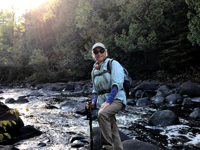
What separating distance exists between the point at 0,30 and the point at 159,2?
161 ft

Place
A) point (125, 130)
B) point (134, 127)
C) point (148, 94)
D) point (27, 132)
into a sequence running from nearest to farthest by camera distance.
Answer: point (27, 132) → point (125, 130) → point (134, 127) → point (148, 94)

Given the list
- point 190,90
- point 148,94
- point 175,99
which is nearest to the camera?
point 175,99

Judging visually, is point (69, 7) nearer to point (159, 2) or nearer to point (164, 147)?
point (159, 2)

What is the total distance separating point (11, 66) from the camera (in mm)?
32375

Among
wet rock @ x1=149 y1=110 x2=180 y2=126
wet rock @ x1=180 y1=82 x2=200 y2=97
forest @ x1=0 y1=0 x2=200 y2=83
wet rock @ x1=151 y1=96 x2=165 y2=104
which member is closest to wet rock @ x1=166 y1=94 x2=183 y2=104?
wet rock @ x1=151 y1=96 x2=165 y2=104

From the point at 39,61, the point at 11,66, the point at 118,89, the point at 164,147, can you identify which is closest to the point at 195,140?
the point at 164,147

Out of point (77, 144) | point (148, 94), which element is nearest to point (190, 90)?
point (148, 94)

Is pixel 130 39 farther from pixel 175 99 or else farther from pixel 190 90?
pixel 175 99

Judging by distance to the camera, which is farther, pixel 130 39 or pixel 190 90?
pixel 130 39

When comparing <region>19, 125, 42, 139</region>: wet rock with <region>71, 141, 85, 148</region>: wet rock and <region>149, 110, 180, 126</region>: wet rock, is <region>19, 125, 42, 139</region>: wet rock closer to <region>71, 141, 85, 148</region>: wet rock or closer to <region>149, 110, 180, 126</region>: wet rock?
<region>71, 141, 85, 148</region>: wet rock

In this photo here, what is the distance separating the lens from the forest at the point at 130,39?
53.7 feet

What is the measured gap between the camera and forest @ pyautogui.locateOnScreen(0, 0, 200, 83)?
53.7 ft

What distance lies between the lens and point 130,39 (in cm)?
1847

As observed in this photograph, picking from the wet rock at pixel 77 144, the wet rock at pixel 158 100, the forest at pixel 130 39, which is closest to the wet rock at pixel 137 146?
the wet rock at pixel 77 144
